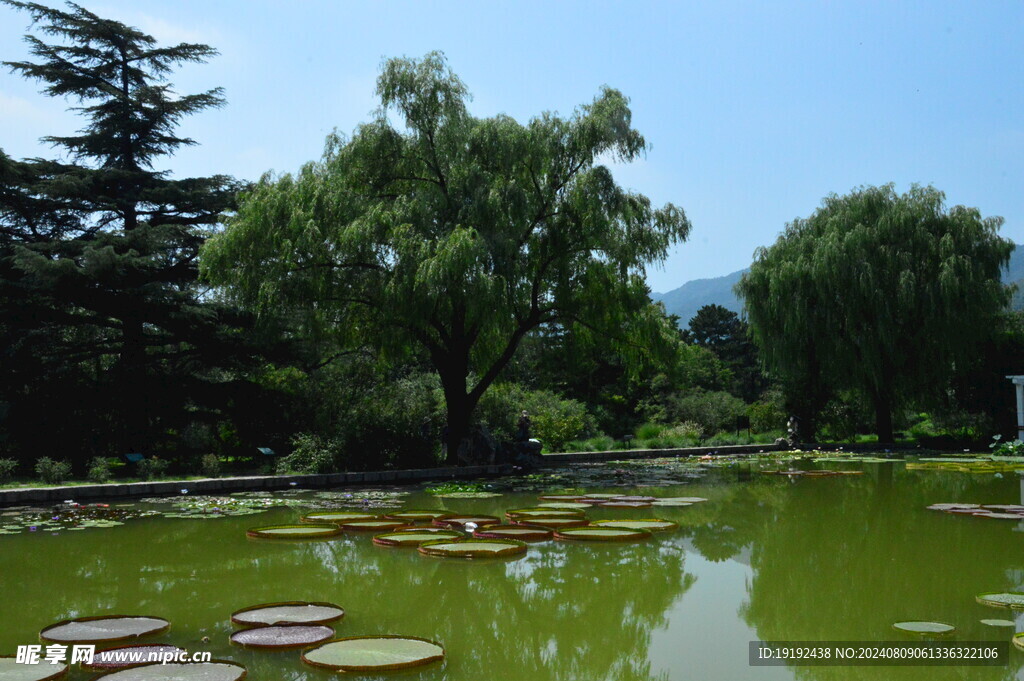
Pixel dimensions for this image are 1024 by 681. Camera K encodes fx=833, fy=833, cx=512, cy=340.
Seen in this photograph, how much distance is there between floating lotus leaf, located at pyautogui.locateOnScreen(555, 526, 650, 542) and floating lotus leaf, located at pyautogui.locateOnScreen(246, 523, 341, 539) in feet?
7.29

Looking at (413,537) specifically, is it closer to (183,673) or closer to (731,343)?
(183,673)

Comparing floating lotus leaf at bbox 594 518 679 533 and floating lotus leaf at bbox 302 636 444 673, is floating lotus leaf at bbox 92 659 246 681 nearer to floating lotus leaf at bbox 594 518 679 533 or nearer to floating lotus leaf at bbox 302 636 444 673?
floating lotus leaf at bbox 302 636 444 673

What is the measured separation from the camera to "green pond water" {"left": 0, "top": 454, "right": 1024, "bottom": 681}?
4266 millimetres

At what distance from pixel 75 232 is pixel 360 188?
6016 millimetres

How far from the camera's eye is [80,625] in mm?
4645

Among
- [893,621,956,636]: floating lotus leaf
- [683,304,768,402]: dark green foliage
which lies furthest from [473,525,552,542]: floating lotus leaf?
[683,304,768,402]: dark green foliage

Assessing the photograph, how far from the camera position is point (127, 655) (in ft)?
13.4

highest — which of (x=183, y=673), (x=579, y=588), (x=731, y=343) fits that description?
(x=731, y=343)

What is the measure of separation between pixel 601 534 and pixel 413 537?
1.75m

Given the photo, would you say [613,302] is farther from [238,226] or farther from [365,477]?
[238,226]

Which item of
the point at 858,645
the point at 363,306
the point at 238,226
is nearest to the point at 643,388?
the point at 363,306

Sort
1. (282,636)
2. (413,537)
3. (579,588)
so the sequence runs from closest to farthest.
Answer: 1. (282,636)
2. (579,588)
3. (413,537)

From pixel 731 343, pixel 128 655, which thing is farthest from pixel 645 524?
pixel 731 343

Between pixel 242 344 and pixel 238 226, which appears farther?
pixel 242 344
